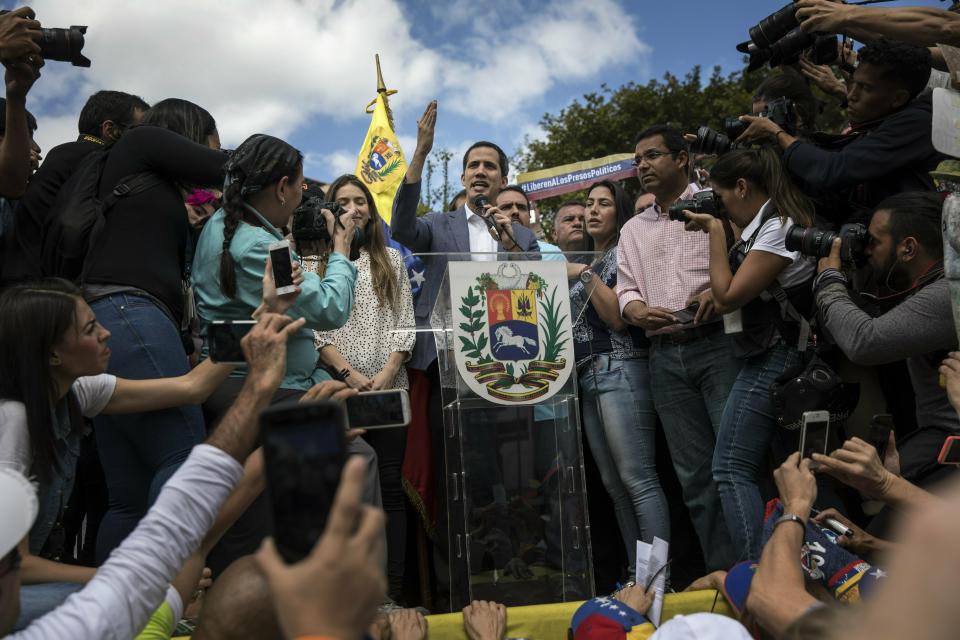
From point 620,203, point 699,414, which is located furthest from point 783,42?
point 699,414

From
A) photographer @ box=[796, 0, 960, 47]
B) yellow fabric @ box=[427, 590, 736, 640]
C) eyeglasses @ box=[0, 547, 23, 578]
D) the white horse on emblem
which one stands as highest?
photographer @ box=[796, 0, 960, 47]

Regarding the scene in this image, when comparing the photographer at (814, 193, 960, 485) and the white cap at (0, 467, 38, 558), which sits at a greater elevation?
the photographer at (814, 193, 960, 485)

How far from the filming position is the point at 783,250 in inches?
Result: 151

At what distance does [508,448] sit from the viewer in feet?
12.8

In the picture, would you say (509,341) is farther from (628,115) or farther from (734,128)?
(628,115)

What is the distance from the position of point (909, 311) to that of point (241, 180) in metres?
2.51

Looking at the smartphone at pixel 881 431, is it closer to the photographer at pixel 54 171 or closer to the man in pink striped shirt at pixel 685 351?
the man in pink striped shirt at pixel 685 351

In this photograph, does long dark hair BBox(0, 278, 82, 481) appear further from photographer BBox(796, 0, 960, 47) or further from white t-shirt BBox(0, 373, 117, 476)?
photographer BBox(796, 0, 960, 47)

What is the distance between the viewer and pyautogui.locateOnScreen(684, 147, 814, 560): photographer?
3770 mm

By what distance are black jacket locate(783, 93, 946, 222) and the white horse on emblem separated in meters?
1.43

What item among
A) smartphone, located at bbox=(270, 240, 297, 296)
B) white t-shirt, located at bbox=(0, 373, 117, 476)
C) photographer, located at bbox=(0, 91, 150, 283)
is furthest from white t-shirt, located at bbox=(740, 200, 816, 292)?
white t-shirt, located at bbox=(0, 373, 117, 476)

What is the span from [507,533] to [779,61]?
269 centimetres

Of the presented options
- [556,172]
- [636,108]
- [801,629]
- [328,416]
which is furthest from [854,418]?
[636,108]

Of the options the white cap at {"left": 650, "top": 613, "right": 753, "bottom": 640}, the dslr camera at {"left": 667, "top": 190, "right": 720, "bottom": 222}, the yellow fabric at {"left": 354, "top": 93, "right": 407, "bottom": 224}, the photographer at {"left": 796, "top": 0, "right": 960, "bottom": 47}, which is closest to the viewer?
the white cap at {"left": 650, "top": 613, "right": 753, "bottom": 640}
